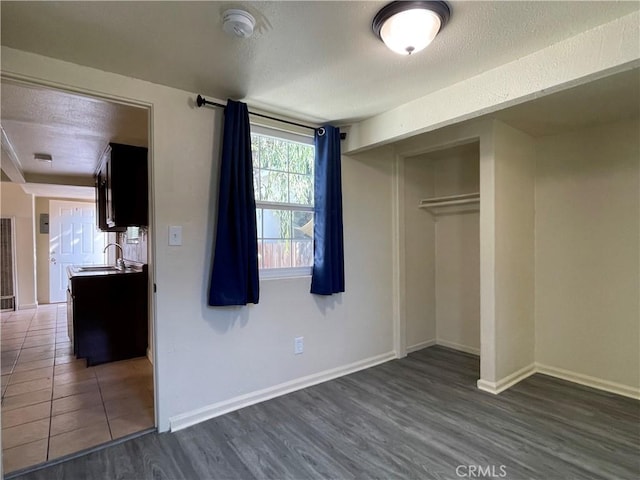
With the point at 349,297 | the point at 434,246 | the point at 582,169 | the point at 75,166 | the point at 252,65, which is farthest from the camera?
the point at 75,166

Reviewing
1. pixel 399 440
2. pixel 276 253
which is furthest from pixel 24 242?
pixel 399 440

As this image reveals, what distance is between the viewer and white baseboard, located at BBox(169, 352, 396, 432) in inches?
90.6

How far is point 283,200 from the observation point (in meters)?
2.88

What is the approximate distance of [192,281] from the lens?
236cm

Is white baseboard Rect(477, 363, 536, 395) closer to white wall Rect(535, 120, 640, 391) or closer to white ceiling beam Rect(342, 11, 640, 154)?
white wall Rect(535, 120, 640, 391)

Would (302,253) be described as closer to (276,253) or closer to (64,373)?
(276,253)

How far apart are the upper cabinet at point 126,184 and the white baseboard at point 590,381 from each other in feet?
13.5

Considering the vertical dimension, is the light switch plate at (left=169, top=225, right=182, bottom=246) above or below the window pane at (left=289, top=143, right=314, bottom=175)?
below

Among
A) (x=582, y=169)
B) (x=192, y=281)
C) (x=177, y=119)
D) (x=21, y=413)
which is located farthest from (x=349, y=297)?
(x=21, y=413)

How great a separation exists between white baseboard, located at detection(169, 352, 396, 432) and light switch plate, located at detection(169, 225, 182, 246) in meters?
1.12

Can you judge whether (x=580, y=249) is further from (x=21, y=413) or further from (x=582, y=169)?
(x=21, y=413)

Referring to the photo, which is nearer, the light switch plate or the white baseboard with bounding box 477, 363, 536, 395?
the light switch plate

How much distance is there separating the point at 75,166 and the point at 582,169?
5645 millimetres

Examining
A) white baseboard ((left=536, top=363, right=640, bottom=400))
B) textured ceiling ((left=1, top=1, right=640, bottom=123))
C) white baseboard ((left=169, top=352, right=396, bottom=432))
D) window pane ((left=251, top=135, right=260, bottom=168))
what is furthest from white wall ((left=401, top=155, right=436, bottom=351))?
window pane ((left=251, top=135, right=260, bottom=168))
